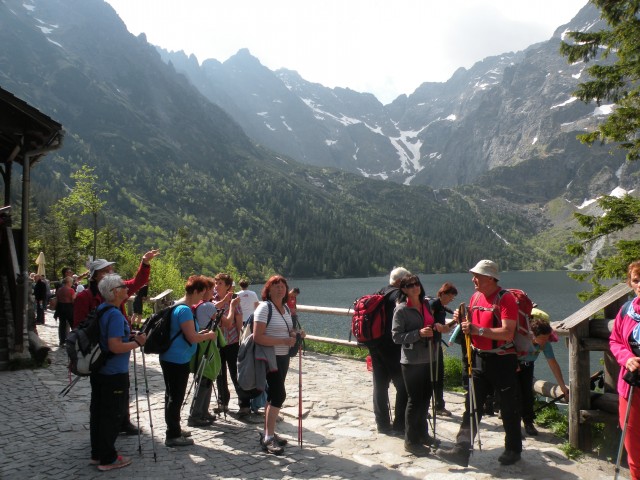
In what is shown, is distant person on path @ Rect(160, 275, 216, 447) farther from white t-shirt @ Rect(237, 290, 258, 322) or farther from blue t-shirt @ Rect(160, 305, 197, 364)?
white t-shirt @ Rect(237, 290, 258, 322)

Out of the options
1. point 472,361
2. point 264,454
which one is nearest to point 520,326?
point 472,361

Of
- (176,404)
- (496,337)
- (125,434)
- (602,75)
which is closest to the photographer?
(496,337)

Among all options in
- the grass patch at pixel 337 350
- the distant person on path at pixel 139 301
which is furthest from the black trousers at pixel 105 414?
the grass patch at pixel 337 350

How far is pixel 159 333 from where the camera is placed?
18.0ft

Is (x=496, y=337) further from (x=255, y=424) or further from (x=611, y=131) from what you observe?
(x=611, y=131)

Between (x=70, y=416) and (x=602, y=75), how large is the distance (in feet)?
38.3

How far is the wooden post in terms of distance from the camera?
5305 millimetres

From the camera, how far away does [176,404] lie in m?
5.64

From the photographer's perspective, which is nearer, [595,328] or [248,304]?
[595,328]

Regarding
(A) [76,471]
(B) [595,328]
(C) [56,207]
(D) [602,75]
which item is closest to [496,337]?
(B) [595,328]

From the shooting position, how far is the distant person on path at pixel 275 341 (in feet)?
17.8

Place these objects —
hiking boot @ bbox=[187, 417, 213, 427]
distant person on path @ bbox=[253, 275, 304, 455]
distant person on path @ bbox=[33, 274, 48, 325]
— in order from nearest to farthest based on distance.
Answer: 1. distant person on path @ bbox=[253, 275, 304, 455]
2. hiking boot @ bbox=[187, 417, 213, 427]
3. distant person on path @ bbox=[33, 274, 48, 325]

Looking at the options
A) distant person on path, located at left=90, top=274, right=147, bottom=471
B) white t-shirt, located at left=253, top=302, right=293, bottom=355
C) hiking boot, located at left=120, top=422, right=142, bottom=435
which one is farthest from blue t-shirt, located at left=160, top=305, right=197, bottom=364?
hiking boot, located at left=120, top=422, right=142, bottom=435

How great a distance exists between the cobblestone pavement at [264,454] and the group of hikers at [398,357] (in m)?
0.18
